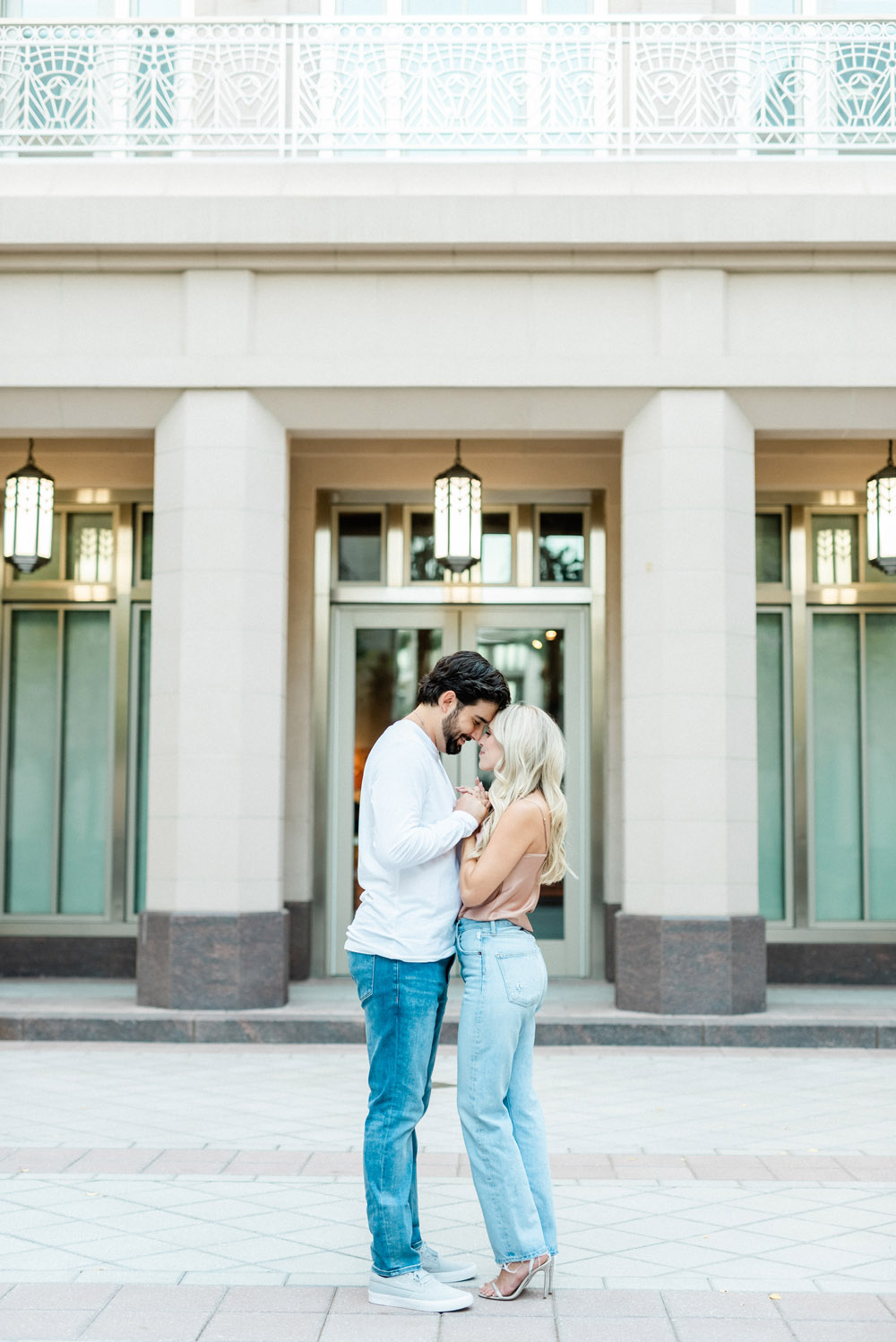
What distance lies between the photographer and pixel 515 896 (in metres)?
4.51

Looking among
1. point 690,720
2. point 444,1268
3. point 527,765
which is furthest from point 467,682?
point 690,720

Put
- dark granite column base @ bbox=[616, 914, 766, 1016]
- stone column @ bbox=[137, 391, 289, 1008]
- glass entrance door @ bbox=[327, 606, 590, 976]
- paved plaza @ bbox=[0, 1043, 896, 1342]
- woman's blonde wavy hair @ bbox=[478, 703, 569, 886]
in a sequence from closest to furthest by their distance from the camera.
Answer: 1. paved plaza @ bbox=[0, 1043, 896, 1342]
2. woman's blonde wavy hair @ bbox=[478, 703, 569, 886]
3. dark granite column base @ bbox=[616, 914, 766, 1016]
4. stone column @ bbox=[137, 391, 289, 1008]
5. glass entrance door @ bbox=[327, 606, 590, 976]

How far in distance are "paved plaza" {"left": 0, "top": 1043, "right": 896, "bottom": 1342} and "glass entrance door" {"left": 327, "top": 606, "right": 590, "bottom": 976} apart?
309cm

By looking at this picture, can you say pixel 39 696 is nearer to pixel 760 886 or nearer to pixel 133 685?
pixel 133 685

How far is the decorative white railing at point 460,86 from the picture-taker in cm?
1015

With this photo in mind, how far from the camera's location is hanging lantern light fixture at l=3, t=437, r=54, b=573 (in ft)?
35.3

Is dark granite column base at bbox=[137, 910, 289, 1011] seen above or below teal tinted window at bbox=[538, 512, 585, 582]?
below

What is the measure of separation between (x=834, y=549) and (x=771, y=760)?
1831 millimetres

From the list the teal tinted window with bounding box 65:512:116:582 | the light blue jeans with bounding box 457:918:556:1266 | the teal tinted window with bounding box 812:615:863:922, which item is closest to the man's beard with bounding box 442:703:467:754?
the light blue jeans with bounding box 457:918:556:1266

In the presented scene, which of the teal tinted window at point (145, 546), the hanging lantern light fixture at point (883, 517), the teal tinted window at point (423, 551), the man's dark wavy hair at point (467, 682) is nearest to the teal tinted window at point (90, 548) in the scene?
the teal tinted window at point (145, 546)

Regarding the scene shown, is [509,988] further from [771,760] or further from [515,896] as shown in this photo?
[771,760]

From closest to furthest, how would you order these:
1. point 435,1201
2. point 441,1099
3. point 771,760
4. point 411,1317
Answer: point 411,1317
point 435,1201
point 441,1099
point 771,760

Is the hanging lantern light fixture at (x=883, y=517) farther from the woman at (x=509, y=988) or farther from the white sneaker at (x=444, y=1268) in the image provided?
the white sneaker at (x=444, y=1268)

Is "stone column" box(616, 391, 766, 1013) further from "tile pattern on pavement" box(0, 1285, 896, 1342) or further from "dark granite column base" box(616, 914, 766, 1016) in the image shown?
"tile pattern on pavement" box(0, 1285, 896, 1342)
